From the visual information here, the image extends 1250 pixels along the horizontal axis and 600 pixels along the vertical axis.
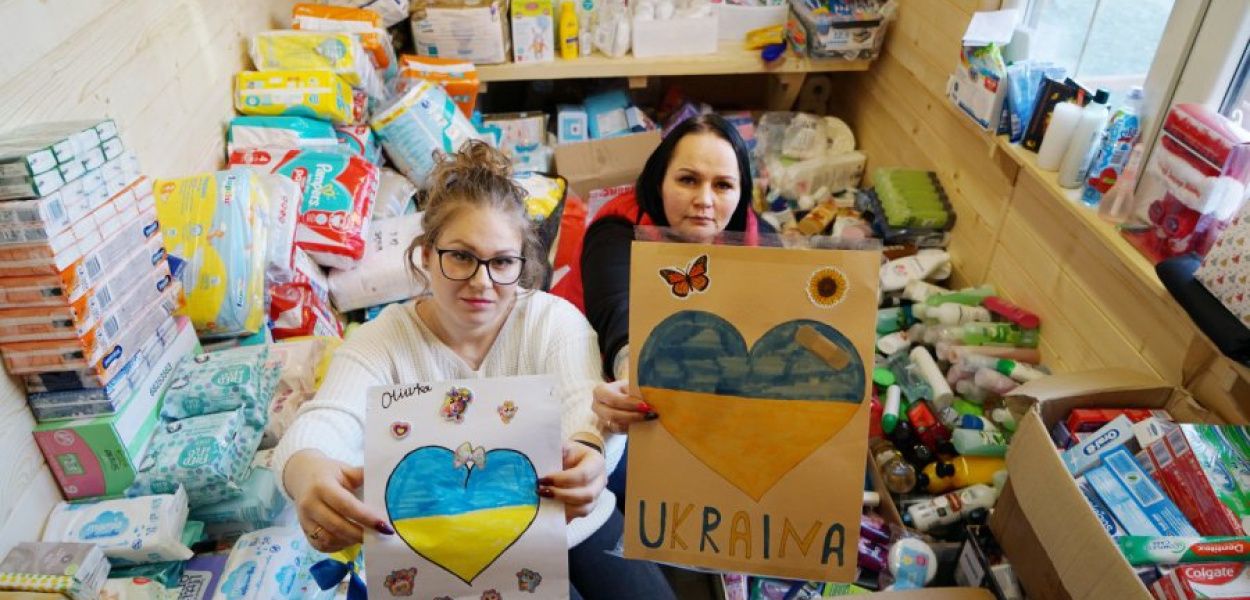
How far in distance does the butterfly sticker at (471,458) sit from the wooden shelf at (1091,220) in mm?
1273

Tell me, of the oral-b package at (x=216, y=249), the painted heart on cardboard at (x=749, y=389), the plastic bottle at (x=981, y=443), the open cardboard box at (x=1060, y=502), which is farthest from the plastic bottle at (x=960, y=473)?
the oral-b package at (x=216, y=249)

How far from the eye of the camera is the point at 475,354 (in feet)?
3.82

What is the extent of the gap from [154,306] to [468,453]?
0.91m

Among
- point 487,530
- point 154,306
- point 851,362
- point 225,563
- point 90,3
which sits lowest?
point 225,563

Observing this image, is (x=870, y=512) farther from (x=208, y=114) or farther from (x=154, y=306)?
(x=208, y=114)

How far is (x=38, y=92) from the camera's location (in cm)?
130

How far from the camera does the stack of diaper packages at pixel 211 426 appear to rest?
1.30 metres

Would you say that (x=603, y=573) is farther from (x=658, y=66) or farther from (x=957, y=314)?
(x=658, y=66)

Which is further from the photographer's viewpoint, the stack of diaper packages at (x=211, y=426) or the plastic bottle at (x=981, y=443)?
the plastic bottle at (x=981, y=443)

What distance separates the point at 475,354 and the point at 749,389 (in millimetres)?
500

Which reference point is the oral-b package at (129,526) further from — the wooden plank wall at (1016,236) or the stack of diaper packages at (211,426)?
the wooden plank wall at (1016,236)

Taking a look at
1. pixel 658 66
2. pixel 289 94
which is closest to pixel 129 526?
pixel 289 94

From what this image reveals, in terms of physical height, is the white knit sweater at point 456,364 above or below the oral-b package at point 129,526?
above

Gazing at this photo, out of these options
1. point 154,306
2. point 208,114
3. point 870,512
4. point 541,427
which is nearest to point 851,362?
point 541,427
